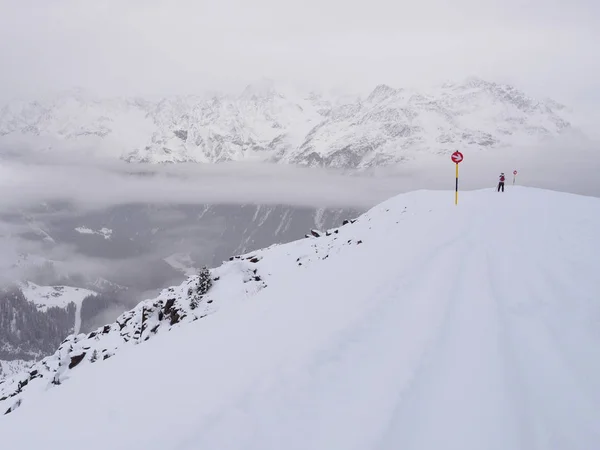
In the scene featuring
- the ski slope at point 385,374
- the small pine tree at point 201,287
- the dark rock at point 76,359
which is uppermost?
the ski slope at point 385,374

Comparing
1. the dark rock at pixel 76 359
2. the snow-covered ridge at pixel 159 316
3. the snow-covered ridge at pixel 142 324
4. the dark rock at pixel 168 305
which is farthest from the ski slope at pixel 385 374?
the dark rock at pixel 76 359

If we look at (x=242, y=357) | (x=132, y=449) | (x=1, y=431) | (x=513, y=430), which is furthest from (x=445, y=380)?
(x=1, y=431)

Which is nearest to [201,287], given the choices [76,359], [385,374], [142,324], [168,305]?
[168,305]

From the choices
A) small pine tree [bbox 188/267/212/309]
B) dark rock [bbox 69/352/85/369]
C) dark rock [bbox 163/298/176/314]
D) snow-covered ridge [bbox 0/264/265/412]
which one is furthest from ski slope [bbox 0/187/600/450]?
dark rock [bbox 69/352/85/369]

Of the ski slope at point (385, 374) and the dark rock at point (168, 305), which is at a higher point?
the ski slope at point (385, 374)

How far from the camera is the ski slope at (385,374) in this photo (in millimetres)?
4012

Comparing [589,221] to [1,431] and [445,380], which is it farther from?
[1,431]

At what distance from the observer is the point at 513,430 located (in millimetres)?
3816

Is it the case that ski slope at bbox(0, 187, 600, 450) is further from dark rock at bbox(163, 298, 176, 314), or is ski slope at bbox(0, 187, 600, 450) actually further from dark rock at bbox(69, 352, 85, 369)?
dark rock at bbox(69, 352, 85, 369)

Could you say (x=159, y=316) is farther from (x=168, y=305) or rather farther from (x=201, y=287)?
(x=201, y=287)

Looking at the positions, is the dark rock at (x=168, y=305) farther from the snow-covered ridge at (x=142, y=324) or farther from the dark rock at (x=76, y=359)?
the dark rock at (x=76, y=359)

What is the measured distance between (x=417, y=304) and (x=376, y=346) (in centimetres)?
192

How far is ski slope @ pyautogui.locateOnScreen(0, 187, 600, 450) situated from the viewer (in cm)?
401

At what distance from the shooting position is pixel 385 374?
503cm
